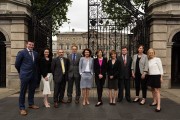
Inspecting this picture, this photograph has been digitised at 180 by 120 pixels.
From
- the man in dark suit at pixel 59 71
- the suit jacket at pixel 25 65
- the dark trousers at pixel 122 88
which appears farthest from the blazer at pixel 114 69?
the suit jacket at pixel 25 65

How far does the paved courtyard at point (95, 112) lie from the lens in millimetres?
8984

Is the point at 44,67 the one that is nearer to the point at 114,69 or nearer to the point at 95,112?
the point at 95,112

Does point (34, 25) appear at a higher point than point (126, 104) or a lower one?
higher

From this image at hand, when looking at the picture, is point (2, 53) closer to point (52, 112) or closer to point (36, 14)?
point (36, 14)

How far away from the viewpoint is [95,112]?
9.65 m

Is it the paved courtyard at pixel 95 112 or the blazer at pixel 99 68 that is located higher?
the blazer at pixel 99 68

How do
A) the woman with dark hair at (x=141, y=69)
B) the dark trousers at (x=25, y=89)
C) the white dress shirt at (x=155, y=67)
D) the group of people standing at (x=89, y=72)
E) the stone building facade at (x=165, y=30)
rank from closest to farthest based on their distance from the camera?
the dark trousers at (x=25, y=89)
the group of people standing at (x=89, y=72)
the white dress shirt at (x=155, y=67)
the woman with dark hair at (x=141, y=69)
the stone building facade at (x=165, y=30)

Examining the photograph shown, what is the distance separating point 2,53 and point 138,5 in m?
14.4

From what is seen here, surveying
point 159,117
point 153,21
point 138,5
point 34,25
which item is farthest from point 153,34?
point 138,5

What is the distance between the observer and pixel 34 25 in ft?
53.5

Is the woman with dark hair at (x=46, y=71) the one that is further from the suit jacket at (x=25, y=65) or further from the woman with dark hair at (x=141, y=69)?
the woman with dark hair at (x=141, y=69)

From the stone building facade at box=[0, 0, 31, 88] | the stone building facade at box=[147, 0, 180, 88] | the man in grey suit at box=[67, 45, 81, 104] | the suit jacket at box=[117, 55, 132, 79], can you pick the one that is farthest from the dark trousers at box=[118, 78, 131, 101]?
the stone building facade at box=[0, 0, 31, 88]

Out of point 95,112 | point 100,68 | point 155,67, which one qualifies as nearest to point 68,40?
point 100,68

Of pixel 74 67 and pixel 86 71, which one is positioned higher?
pixel 74 67
